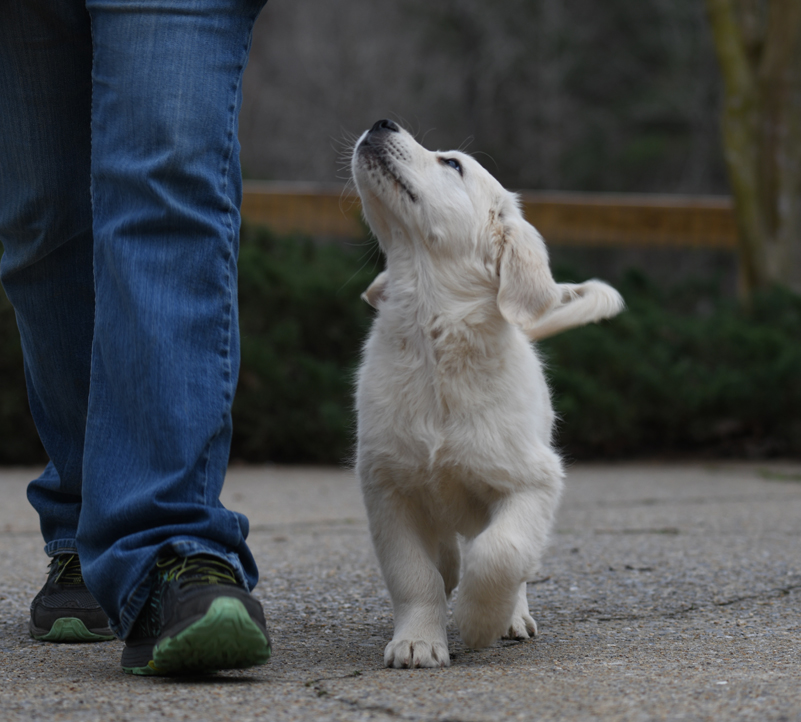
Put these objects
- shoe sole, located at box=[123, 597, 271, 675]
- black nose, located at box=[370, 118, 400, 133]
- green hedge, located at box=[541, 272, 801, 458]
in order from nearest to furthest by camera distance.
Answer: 1. shoe sole, located at box=[123, 597, 271, 675]
2. black nose, located at box=[370, 118, 400, 133]
3. green hedge, located at box=[541, 272, 801, 458]

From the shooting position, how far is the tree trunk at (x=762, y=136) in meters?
7.39

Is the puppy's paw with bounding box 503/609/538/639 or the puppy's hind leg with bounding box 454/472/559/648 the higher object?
the puppy's hind leg with bounding box 454/472/559/648

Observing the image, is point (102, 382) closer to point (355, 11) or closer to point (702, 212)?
point (702, 212)

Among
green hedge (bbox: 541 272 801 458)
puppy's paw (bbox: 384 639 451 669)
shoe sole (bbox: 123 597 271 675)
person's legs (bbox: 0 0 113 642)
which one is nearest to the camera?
shoe sole (bbox: 123 597 271 675)

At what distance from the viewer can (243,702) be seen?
62.7 inches

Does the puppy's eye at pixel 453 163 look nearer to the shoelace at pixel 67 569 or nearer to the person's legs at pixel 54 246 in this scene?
the person's legs at pixel 54 246

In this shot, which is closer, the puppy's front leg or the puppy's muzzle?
the puppy's front leg

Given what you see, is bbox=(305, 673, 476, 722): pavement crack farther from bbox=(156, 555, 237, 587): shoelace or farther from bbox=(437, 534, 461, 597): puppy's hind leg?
bbox=(437, 534, 461, 597): puppy's hind leg

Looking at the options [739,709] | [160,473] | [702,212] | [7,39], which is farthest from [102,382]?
[702,212]

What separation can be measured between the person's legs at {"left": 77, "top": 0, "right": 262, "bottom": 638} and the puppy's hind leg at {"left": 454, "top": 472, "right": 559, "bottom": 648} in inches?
19.1

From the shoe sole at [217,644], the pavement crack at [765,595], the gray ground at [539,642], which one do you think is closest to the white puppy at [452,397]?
the gray ground at [539,642]

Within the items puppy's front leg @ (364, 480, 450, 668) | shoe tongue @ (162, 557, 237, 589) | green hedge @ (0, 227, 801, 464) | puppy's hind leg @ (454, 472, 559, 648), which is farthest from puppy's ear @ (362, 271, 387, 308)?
green hedge @ (0, 227, 801, 464)

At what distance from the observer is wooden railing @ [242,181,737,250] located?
7.39 m

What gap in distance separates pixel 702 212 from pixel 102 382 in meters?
6.87
